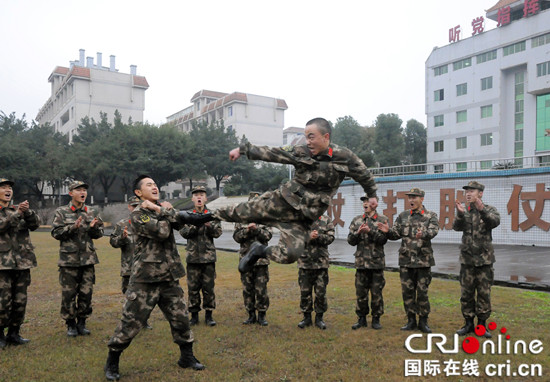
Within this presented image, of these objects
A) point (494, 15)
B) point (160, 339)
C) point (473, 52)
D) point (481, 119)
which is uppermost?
point (494, 15)

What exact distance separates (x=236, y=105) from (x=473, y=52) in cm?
3711

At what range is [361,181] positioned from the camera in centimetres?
537

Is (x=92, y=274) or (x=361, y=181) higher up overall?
(x=361, y=181)

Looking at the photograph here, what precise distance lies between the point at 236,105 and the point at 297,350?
64707mm

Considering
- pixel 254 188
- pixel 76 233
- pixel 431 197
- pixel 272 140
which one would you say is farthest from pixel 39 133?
pixel 76 233

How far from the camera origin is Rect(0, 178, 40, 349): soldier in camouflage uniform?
593cm

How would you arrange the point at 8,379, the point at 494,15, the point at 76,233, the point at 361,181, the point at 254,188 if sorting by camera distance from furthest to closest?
the point at 254,188
the point at 494,15
the point at 76,233
the point at 361,181
the point at 8,379

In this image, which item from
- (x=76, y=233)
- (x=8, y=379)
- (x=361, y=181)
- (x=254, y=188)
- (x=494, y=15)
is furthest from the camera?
(x=254, y=188)

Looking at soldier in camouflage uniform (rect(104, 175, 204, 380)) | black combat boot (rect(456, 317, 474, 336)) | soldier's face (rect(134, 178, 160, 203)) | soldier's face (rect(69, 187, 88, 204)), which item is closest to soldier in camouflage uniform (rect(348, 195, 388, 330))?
black combat boot (rect(456, 317, 474, 336))

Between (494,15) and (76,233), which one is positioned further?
(494,15)

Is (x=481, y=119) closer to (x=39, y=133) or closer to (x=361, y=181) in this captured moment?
(x=361, y=181)

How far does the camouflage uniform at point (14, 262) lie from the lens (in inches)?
233

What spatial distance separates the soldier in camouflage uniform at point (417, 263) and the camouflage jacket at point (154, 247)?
305 centimetres

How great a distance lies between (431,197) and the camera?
21219mm
